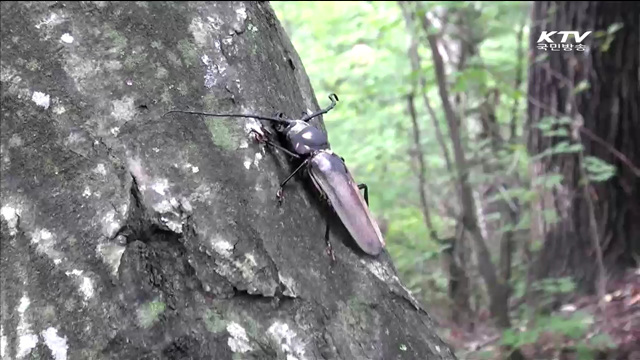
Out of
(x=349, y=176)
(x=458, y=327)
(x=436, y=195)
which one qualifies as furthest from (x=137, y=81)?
(x=436, y=195)

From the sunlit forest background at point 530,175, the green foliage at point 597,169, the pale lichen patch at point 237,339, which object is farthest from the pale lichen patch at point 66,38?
the green foliage at point 597,169

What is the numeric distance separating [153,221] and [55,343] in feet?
1.41

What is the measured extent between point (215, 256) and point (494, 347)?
3.97m

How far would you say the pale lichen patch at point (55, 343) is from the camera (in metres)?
1.56

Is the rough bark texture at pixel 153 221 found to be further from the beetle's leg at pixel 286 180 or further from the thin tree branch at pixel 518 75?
the thin tree branch at pixel 518 75

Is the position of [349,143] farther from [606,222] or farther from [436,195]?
[606,222]

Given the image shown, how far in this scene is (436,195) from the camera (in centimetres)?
1046

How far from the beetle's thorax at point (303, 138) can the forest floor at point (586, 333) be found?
2.97m

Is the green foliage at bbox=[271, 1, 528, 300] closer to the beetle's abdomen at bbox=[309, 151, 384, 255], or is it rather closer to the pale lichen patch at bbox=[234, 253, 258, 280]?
the beetle's abdomen at bbox=[309, 151, 384, 255]

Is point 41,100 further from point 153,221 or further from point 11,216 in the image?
point 153,221

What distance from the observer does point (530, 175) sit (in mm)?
6555

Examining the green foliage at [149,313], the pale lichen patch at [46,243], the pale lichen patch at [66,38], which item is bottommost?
the green foliage at [149,313]

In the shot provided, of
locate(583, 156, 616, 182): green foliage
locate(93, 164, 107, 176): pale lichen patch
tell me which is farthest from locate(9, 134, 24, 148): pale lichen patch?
locate(583, 156, 616, 182): green foliage

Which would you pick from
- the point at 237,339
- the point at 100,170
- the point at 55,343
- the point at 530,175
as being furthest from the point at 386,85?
the point at 55,343
